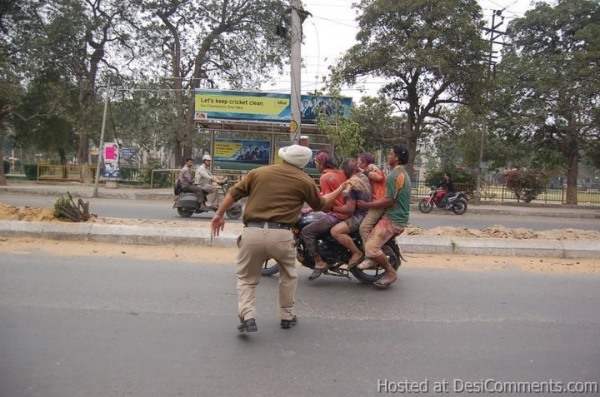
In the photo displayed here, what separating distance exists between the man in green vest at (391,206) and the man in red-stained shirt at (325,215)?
0.29 meters

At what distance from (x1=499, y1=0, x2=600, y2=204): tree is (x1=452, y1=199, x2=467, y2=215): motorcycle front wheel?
29.4 feet

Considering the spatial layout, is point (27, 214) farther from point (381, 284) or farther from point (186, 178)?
point (381, 284)

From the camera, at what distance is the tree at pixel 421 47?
21.4 m

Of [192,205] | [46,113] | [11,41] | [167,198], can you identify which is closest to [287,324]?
[192,205]

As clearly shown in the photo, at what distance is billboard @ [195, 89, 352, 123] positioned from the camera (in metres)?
20.6

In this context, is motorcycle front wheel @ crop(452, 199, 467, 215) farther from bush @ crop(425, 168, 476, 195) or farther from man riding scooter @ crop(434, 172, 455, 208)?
bush @ crop(425, 168, 476, 195)

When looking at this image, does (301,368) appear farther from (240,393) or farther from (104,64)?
(104,64)

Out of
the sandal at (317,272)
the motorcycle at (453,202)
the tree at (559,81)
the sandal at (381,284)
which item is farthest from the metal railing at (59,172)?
the sandal at (381,284)

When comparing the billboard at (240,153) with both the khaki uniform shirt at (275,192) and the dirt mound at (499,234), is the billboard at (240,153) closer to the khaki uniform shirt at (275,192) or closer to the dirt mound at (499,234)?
the dirt mound at (499,234)

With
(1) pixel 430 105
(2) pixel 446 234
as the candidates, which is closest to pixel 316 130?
(1) pixel 430 105

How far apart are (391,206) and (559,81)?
2208 centimetres

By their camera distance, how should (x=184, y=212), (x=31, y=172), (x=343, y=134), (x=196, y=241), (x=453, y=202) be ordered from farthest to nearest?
(x=31, y=172) < (x=453, y=202) < (x=343, y=134) < (x=184, y=212) < (x=196, y=241)

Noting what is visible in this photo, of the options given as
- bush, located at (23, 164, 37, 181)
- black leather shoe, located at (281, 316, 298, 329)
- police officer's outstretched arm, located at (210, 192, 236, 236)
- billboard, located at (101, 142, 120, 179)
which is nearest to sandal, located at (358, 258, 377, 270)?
black leather shoe, located at (281, 316, 298, 329)

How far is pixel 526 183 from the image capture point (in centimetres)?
2588
